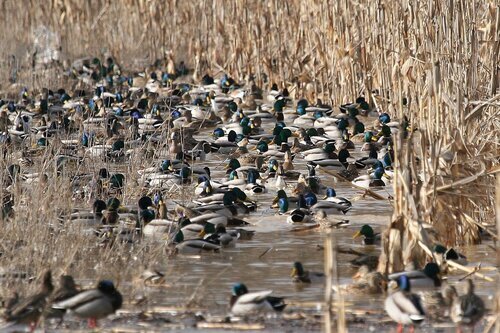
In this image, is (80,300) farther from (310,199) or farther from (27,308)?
(310,199)

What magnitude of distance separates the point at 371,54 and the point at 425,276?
31.4 ft

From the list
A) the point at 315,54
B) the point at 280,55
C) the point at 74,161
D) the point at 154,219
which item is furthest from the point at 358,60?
the point at 154,219

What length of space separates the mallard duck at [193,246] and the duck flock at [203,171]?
1cm

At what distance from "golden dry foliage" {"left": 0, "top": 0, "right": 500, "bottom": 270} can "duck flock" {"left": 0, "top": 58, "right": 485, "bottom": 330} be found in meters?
0.39

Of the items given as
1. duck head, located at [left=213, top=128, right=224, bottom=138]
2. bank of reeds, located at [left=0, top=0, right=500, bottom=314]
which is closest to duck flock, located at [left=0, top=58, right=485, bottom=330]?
duck head, located at [left=213, top=128, right=224, bottom=138]

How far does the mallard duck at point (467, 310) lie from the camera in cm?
696

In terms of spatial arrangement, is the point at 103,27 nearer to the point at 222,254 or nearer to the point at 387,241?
the point at 222,254

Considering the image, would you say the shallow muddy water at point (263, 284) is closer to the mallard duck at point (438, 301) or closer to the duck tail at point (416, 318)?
the duck tail at point (416, 318)

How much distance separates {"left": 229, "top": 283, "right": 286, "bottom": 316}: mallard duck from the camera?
739 cm

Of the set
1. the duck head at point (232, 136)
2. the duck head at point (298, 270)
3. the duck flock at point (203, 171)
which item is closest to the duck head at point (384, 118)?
the duck flock at point (203, 171)

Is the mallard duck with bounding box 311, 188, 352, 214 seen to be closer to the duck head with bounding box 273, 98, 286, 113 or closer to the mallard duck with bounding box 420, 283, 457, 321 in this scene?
the mallard duck with bounding box 420, 283, 457, 321

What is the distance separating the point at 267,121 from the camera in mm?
18719

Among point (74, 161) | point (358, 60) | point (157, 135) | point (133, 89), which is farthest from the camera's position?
point (133, 89)

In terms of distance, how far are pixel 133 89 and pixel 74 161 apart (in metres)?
8.68
